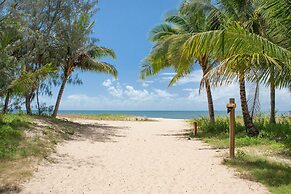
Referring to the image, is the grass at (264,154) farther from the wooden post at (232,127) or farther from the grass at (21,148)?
the grass at (21,148)

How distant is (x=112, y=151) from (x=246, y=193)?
5303 millimetres

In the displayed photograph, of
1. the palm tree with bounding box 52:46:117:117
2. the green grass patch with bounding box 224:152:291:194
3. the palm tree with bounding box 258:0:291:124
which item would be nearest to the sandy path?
the green grass patch with bounding box 224:152:291:194

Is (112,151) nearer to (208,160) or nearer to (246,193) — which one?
(208,160)

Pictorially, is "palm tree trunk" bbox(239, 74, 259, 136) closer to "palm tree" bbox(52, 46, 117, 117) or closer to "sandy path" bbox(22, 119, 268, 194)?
"sandy path" bbox(22, 119, 268, 194)

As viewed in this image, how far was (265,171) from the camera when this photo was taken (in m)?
7.10

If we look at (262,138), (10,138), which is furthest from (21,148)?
(262,138)

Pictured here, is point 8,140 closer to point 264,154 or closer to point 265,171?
point 265,171

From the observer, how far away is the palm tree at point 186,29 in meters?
14.6

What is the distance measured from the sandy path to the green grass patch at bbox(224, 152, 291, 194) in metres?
0.27

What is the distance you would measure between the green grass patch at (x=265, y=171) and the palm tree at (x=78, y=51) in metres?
10.9

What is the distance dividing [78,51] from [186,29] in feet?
21.7

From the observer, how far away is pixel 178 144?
477 inches

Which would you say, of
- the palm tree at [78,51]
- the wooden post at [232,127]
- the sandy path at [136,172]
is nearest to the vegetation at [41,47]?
the palm tree at [78,51]

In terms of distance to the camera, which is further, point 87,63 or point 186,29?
point 87,63
